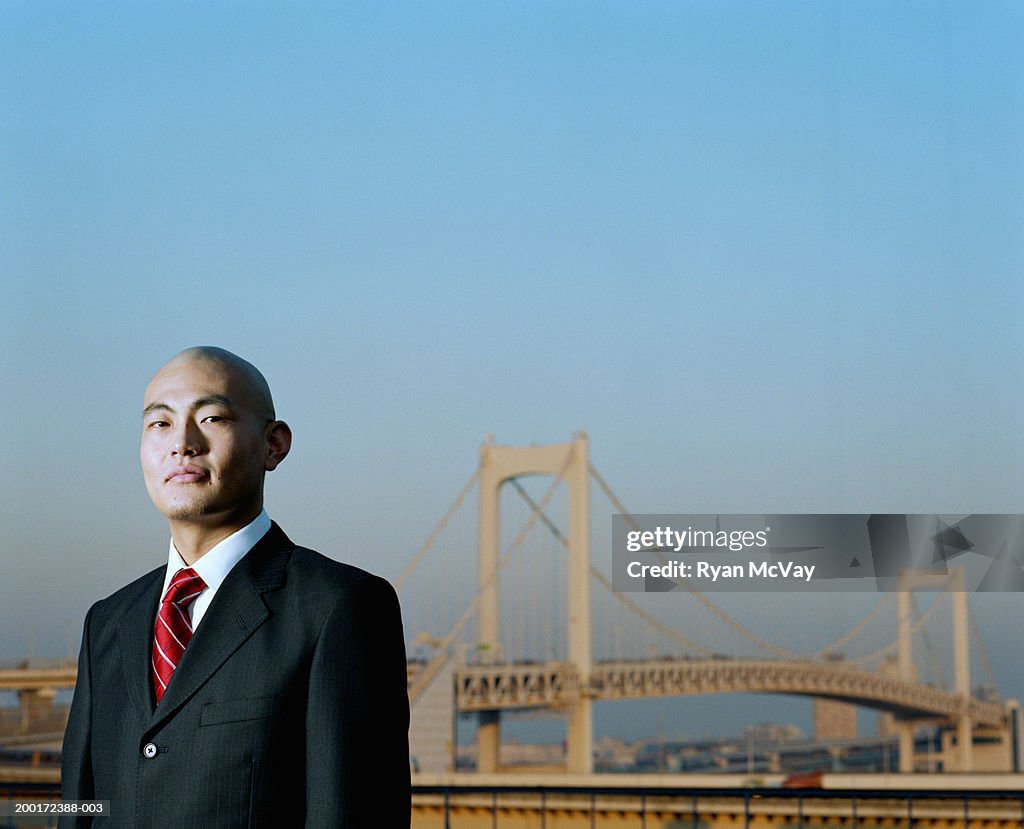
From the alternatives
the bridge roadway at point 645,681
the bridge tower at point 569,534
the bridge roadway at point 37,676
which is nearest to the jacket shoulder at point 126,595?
the bridge roadway at point 37,676

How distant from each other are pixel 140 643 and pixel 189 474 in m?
0.12

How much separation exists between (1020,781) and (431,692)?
285 inches

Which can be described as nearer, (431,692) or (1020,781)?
(1020,781)

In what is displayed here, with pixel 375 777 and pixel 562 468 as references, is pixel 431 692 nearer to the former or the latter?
pixel 562 468

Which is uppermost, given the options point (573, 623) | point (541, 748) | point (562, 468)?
point (562, 468)

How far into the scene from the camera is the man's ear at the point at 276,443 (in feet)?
3.21

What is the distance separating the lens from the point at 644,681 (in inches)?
643

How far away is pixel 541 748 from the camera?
1142 inches

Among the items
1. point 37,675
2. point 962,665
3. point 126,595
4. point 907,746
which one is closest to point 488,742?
point 37,675

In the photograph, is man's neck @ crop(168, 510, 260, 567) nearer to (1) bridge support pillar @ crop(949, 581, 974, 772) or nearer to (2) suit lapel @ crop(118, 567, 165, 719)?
(2) suit lapel @ crop(118, 567, 165, 719)

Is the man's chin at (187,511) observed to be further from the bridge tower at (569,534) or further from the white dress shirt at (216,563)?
the bridge tower at (569,534)

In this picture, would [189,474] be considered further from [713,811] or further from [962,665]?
[962,665]

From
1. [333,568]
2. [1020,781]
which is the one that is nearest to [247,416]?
[333,568]

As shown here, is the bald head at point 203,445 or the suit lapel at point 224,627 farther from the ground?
the bald head at point 203,445
